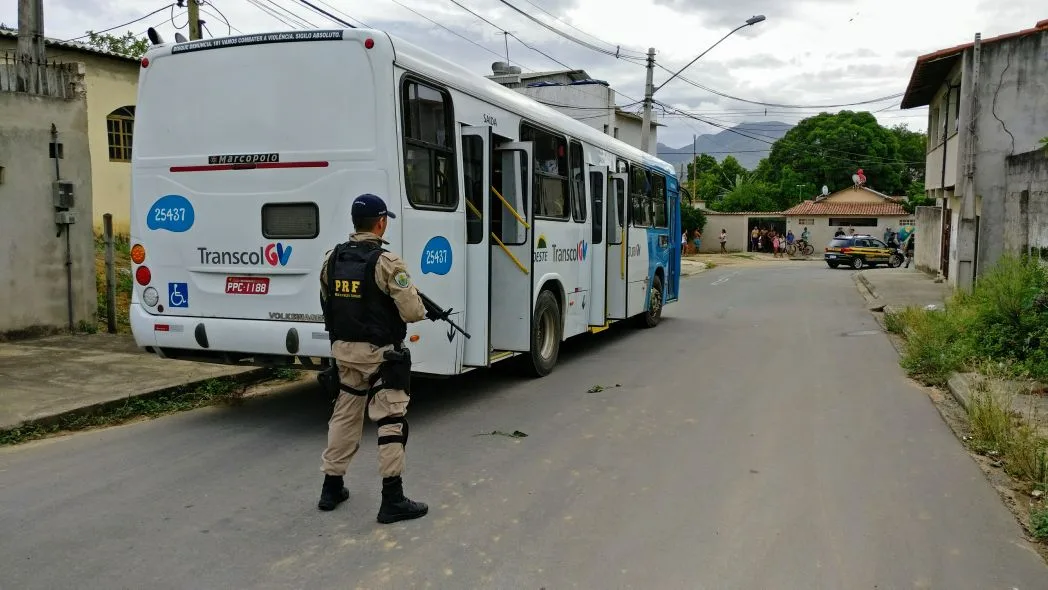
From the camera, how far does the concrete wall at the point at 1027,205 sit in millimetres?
12328

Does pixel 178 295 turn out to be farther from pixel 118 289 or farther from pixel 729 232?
pixel 729 232

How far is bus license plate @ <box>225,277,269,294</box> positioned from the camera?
6.28 meters

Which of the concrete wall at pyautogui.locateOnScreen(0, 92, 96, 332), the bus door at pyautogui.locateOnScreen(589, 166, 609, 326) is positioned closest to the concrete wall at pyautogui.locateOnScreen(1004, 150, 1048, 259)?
the bus door at pyautogui.locateOnScreen(589, 166, 609, 326)

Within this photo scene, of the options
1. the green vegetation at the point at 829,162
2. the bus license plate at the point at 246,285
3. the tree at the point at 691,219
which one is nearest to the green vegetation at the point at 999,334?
the bus license plate at the point at 246,285

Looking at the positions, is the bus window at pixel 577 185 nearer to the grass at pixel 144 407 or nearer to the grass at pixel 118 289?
the grass at pixel 144 407

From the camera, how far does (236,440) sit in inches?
247

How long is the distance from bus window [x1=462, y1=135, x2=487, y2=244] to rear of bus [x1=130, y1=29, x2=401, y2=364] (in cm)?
123

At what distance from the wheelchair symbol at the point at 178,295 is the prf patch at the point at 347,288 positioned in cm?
258

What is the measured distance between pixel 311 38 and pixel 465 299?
8.23 ft

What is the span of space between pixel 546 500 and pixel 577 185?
5581 millimetres

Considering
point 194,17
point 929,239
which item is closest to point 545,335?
point 194,17

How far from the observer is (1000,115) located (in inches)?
695

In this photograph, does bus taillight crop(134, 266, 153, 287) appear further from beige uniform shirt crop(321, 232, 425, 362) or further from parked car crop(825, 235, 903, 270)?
parked car crop(825, 235, 903, 270)

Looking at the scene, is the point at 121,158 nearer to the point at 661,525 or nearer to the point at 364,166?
the point at 364,166
